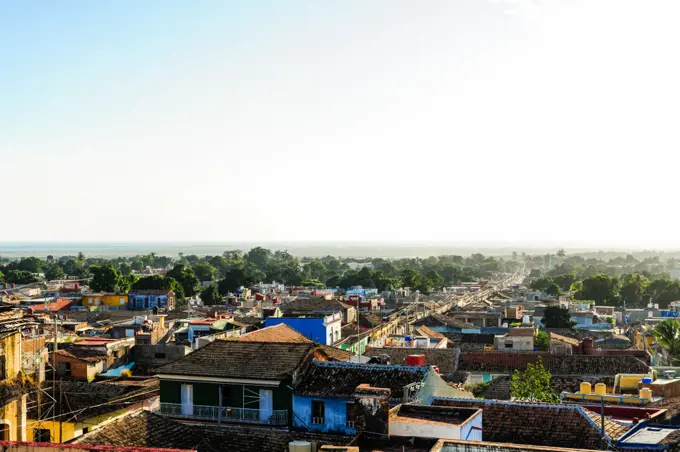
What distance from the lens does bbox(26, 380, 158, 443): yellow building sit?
23.5m

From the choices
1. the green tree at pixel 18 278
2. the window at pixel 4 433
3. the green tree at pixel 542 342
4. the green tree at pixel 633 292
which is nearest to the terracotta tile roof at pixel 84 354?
the window at pixel 4 433

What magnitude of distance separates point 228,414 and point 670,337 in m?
41.5

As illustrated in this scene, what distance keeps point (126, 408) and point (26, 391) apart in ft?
24.4

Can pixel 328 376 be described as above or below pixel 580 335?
above

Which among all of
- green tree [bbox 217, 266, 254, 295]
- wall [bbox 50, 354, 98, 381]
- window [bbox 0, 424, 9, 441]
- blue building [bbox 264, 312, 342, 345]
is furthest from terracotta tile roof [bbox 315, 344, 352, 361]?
green tree [bbox 217, 266, 254, 295]

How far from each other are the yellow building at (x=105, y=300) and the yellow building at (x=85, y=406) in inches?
1981

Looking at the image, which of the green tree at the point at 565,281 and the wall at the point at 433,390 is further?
the green tree at the point at 565,281

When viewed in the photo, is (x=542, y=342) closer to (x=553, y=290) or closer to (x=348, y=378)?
(x=348, y=378)

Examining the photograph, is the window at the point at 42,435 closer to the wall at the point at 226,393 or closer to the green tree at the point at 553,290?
the wall at the point at 226,393

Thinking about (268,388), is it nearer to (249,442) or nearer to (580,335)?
(249,442)

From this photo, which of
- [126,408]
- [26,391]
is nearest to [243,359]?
[26,391]

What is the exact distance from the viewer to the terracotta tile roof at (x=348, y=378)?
19.7m

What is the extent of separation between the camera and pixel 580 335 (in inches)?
2370

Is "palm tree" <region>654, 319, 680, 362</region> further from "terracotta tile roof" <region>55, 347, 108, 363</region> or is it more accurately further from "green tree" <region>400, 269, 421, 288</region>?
"green tree" <region>400, 269, 421, 288</region>
